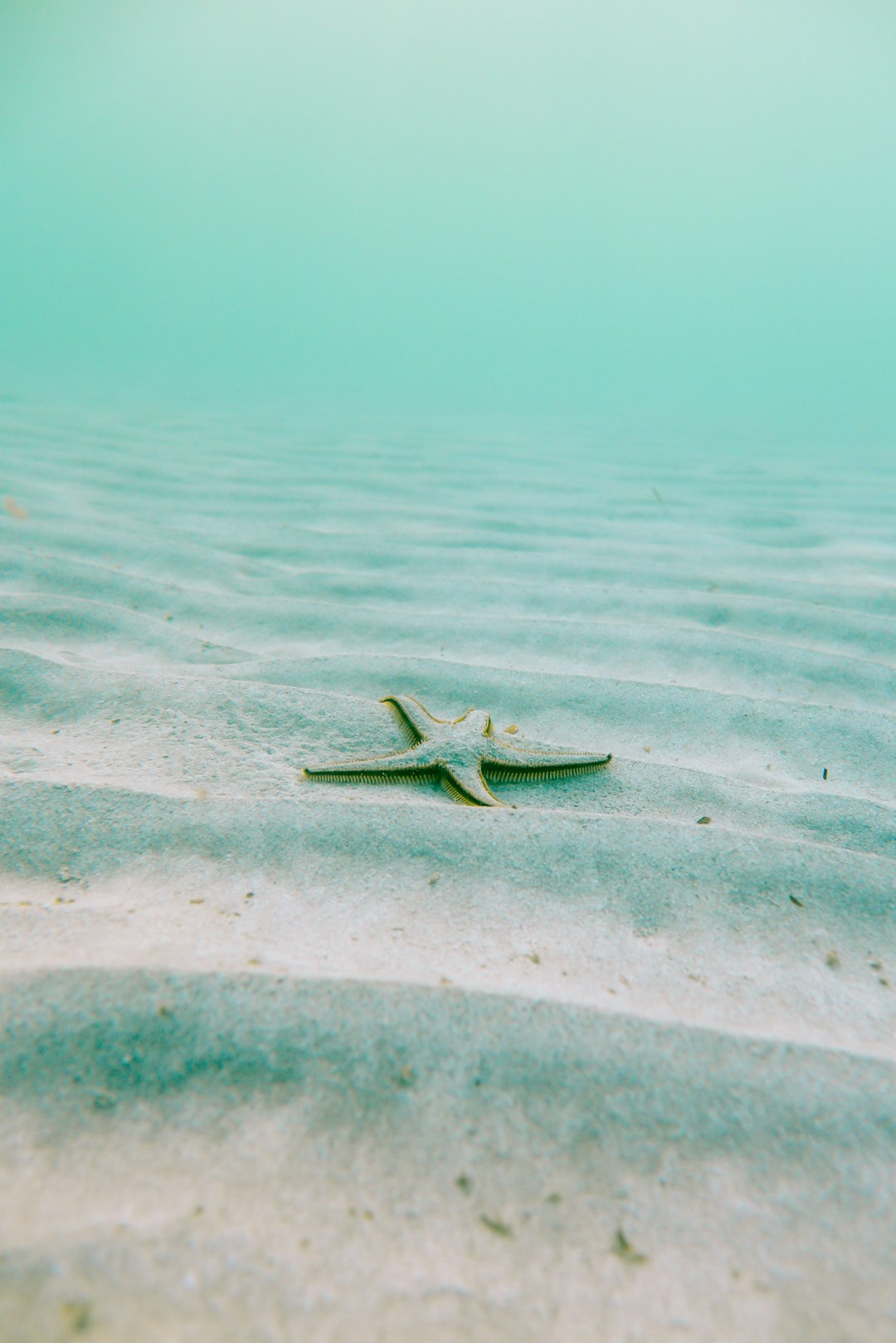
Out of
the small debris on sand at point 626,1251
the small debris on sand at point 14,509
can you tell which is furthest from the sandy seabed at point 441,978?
the small debris on sand at point 14,509

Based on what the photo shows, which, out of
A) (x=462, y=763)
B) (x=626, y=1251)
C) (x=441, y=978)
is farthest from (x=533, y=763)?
(x=626, y=1251)

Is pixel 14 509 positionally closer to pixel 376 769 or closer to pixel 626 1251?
pixel 376 769

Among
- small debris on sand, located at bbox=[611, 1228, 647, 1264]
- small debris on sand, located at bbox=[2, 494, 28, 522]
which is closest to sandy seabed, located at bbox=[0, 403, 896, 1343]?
small debris on sand, located at bbox=[611, 1228, 647, 1264]

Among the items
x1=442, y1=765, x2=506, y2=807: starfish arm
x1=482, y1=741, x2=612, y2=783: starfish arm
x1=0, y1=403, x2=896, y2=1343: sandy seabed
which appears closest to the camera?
x1=0, y1=403, x2=896, y2=1343: sandy seabed

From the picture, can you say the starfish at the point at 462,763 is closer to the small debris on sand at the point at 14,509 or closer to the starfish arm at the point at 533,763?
the starfish arm at the point at 533,763

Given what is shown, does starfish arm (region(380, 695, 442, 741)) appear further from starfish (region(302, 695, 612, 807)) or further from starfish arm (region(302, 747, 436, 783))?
starfish arm (region(302, 747, 436, 783))

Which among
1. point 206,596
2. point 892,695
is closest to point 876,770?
point 892,695
